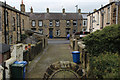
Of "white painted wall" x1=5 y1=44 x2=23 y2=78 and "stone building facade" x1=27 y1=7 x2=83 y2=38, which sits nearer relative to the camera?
"white painted wall" x1=5 y1=44 x2=23 y2=78

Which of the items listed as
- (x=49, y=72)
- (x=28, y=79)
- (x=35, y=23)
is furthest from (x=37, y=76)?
(x=35, y=23)

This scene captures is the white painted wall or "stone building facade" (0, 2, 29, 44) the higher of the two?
"stone building facade" (0, 2, 29, 44)

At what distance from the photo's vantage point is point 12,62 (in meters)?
8.23

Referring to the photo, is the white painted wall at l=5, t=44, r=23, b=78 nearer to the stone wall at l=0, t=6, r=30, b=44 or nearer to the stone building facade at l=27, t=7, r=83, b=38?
the stone wall at l=0, t=6, r=30, b=44

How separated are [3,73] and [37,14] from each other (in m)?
38.8

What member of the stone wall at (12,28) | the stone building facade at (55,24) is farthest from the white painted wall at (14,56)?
the stone building facade at (55,24)

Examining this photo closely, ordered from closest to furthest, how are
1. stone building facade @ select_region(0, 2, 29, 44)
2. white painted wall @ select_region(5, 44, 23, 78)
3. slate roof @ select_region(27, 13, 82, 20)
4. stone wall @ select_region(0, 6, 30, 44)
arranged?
white painted wall @ select_region(5, 44, 23, 78) < stone building facade @ select_region(0, 2, 29, 44) < stone wall @ select_region(0, 6, 30, 44) < slate roof @ select_region(27, 13, 82, 20)

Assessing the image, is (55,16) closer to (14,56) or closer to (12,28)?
(12,28)

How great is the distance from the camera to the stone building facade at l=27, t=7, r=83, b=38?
4278 cm

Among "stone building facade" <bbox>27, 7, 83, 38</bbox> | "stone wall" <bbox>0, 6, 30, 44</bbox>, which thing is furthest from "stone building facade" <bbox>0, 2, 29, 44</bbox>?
"stone building facade" <bbox>27, 7, 83, 38</bbox>

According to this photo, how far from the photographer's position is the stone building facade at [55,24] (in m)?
42.8

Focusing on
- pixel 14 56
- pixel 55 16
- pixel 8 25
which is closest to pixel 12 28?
pixel 8 25

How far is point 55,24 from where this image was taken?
43.0m

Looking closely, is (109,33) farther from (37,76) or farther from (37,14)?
(37,14)
